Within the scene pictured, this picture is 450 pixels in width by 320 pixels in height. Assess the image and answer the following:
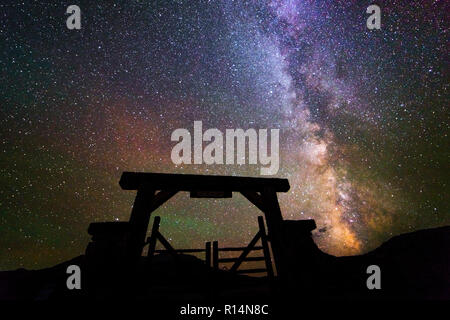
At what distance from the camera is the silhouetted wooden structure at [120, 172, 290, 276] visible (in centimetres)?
466

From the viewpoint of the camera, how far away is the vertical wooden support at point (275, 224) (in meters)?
4.91

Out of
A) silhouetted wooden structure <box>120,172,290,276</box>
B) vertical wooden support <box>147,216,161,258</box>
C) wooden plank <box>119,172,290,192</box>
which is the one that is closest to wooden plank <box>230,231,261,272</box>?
silhouetted wooden structure <box>120,172,290,276</box>

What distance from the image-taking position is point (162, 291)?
15.4 feet

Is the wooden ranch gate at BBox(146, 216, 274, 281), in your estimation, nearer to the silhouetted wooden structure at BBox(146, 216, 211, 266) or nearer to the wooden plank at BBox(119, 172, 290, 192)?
the silhouetted wooden structure at BBox(146, 216, 211, 266)

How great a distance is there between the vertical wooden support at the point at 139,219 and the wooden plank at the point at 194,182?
0.19 m

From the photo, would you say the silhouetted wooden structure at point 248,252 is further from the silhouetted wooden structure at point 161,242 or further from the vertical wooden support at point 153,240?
the vertical wooden support at point 153,240

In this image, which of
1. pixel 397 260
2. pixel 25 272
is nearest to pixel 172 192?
pixel 397 260

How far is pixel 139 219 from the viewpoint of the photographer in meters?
4.65

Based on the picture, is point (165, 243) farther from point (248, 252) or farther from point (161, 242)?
point (248, 252)

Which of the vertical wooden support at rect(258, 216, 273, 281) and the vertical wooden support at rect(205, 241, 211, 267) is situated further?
the vertical wooden support at rect(205, 241, 211, 267)

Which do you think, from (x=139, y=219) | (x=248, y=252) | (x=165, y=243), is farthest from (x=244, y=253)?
(x=139, y=219)

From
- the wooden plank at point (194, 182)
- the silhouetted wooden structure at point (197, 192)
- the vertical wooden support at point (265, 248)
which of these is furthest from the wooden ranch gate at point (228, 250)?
the wooden plank at point (194, 182)

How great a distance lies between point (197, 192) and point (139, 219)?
1.29 m
